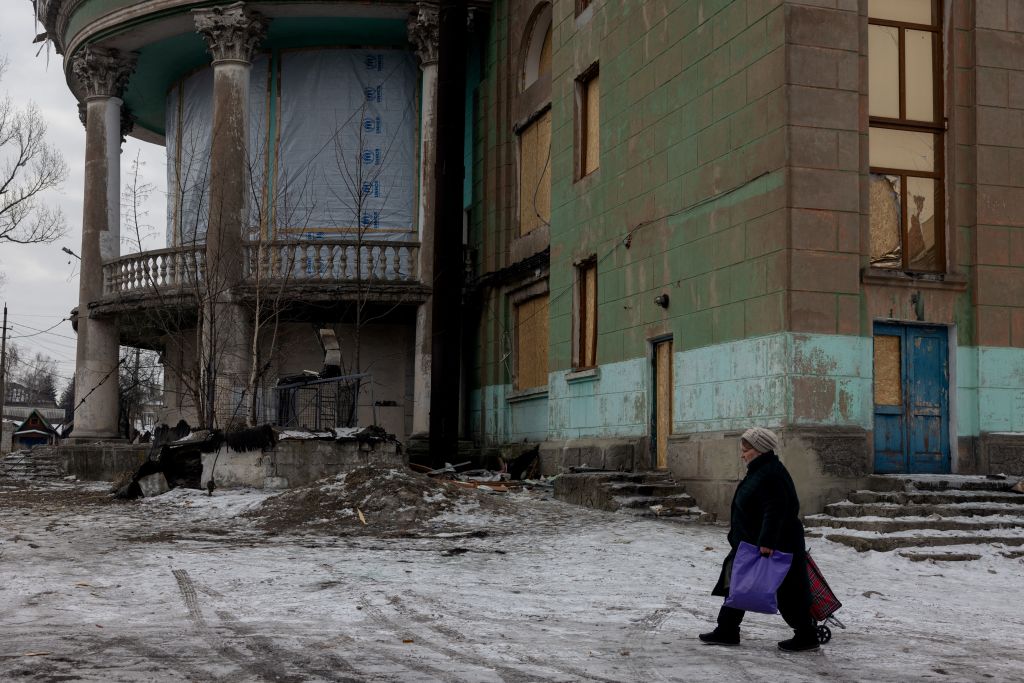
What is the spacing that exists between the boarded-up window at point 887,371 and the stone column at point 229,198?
14886 mm

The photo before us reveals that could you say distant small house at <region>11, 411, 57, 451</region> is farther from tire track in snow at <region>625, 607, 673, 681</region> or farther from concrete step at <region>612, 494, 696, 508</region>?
tire track in snow at <region>625, 607, 673, 681</region>

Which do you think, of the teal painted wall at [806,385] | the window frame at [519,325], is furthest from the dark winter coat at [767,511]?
the window frame at [519,325]

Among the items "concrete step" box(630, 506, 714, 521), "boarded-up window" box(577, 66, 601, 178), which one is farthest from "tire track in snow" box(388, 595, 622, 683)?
"boarded-up window" box(577, 66, 601, 178)

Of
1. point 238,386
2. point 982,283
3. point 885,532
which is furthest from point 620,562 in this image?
point 238,386

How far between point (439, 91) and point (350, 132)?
3.82m

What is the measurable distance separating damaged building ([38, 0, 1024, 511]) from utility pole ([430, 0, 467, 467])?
1.87 ft

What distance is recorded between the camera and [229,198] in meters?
28.3

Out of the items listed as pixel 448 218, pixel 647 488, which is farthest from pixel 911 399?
pixel 448 218

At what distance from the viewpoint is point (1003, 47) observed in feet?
57.5

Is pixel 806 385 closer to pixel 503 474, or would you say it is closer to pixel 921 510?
pixel 921 510

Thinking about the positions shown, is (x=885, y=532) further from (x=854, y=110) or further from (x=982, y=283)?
(x=854, y=110)

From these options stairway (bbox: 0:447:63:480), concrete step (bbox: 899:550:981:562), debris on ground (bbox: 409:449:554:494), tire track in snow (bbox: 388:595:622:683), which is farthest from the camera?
stairway (bbox: 0:447:63:480)

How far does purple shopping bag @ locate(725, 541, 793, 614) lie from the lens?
8617 mm

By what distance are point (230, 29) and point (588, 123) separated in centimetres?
1004
